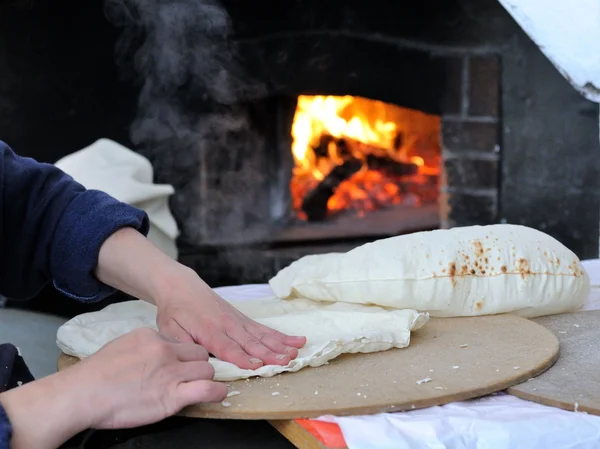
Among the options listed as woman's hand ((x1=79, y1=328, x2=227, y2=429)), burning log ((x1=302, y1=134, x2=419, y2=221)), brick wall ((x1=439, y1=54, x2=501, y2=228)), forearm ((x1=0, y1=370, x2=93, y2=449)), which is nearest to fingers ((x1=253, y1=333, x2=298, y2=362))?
woman's hand ((x1=79, y1=328, x2=227, y2=429))

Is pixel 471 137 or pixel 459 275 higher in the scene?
pixel 471 137

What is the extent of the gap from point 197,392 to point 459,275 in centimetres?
48

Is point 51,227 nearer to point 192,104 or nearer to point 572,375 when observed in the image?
point 572,375

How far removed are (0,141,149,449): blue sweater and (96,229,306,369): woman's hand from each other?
0.02 m

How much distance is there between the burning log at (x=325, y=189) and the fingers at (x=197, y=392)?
73.5 inches

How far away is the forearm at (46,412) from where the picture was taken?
76 cm

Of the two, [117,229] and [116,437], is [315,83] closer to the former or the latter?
[117,229]

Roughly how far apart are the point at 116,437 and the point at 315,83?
1.65 meters

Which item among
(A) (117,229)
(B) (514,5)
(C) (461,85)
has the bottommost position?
(A) (117,229)

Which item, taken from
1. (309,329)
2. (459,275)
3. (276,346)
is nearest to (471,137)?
(459,275)

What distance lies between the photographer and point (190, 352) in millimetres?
876

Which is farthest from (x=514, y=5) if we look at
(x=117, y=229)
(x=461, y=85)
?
(x=117, y=229)

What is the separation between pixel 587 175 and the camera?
224 cm

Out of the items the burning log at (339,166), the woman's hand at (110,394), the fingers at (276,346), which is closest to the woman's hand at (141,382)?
the woman's hand at (110,394)
